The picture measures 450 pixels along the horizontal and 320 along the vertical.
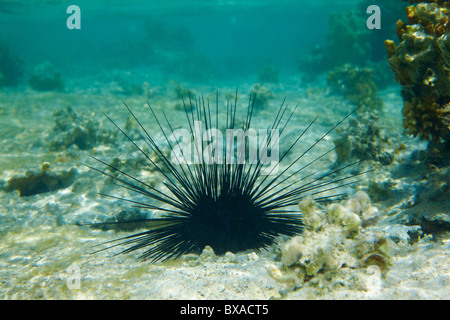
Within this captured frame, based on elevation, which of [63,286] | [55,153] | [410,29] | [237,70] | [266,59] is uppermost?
[266,59]

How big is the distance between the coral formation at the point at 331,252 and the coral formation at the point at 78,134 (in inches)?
285

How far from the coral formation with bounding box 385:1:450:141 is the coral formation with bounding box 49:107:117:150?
24.2 ft

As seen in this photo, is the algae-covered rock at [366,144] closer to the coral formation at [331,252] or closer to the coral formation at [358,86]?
the coral formation at [331,252]

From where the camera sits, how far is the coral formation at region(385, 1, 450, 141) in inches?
134

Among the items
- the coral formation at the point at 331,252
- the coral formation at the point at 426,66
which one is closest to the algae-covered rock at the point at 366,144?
the coral formation at the point at 426,66

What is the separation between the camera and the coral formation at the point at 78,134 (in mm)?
7949

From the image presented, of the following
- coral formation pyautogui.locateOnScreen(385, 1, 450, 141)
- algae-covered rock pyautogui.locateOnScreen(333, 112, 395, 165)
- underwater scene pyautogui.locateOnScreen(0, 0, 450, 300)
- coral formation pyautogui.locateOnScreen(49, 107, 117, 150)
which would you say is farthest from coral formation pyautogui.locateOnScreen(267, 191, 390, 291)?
coral formation pyautogui.locateOnScreen(49, 107, 117, 150)

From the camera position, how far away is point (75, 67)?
31.3 m

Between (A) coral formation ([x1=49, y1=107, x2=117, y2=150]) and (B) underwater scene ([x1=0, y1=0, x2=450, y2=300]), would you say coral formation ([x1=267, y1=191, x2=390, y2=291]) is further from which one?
(A) coral formation ([x1=49, y1=107, x2=117, y2=150])

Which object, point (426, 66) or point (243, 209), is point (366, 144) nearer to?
point (426, 66)

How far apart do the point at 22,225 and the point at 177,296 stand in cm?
386

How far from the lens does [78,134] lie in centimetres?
798

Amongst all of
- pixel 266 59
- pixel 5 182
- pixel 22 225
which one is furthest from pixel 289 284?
pixel 266 59

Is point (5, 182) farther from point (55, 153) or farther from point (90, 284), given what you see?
point (90, 284)
